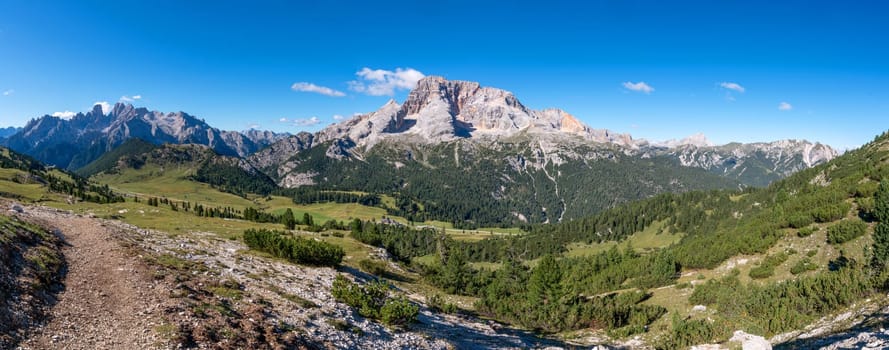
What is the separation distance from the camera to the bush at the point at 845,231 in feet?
174

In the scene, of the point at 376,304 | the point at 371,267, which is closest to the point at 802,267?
the point at 376,304

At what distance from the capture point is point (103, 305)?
79.4 ft

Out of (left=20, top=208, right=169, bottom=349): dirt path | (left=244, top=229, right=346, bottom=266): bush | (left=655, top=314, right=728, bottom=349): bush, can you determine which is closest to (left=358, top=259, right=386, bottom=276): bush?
(left=244, top=229, right=346, bottom=266): bush

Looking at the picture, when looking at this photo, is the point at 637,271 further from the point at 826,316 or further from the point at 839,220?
the point at 826,316

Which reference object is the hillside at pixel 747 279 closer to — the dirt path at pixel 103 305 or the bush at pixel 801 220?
the bush at pixel 801 220

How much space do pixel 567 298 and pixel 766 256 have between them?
29.8m

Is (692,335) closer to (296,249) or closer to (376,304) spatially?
(376,304)

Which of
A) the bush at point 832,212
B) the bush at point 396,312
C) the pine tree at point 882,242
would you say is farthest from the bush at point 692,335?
the bush at point 832,212

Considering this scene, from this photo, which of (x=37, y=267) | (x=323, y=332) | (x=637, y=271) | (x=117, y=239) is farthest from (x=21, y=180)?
(x=637, y=271)

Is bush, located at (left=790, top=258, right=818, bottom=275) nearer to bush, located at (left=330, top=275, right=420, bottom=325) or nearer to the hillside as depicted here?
the hillside

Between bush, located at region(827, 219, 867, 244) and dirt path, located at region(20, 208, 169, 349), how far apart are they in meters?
75.3

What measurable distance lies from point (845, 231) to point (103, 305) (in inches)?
3177

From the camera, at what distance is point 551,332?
53000 mm

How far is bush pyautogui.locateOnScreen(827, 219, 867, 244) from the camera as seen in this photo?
174 feet
